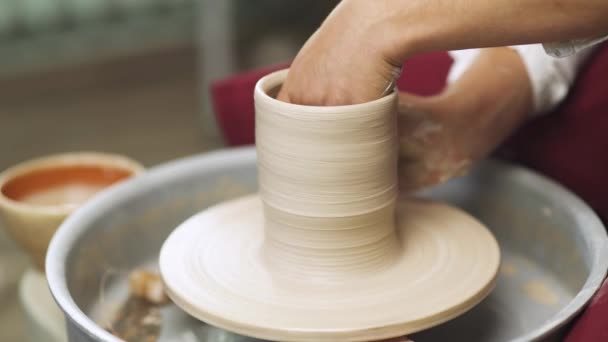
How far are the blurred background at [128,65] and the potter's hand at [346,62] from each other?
6.44 ft

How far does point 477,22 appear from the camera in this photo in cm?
90

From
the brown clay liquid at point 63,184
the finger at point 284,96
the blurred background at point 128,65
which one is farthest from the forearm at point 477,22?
the blurred background at point 128,65

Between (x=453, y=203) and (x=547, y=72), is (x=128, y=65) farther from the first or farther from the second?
(x=547, y=72)

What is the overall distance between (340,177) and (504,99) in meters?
0.40

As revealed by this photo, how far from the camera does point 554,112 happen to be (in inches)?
51.8

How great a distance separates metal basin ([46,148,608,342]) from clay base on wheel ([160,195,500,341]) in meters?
0.11

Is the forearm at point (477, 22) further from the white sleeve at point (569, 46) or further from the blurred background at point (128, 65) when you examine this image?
the blurred background at point (128, 65)

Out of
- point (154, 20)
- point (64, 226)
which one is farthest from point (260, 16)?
point (64, 226)

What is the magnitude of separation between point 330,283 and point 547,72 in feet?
1.68

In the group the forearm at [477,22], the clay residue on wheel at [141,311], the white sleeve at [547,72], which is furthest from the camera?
the white sleeve at [547,72]

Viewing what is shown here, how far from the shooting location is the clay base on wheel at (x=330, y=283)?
93 cm

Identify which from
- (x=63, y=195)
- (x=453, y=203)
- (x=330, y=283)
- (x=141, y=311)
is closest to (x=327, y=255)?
(x=330, y=283)

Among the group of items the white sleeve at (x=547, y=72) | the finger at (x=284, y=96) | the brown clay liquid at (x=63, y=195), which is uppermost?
the finger at (x=284, y=96)

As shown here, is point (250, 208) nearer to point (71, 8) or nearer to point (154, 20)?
point (71, 8)
